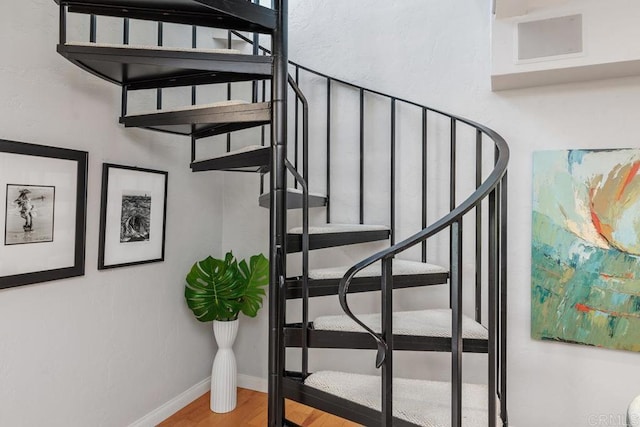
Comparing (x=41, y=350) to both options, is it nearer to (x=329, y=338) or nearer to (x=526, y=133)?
(x=329, y=338)

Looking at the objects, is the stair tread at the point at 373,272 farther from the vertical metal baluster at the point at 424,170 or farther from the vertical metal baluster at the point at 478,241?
the vertical metal baluster at the point at 424,170

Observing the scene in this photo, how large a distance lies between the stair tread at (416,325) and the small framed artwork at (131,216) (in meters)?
1.29

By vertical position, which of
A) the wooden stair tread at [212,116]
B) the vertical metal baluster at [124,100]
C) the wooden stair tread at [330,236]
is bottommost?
the wooden stair tread at [330,236]

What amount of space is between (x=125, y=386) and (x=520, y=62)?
295 cm

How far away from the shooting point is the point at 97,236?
209 centimetres

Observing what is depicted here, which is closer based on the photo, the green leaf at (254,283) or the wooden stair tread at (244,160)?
the wooden stair tread at (244,160)

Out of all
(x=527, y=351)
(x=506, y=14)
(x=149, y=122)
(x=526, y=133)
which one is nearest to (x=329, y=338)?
(x=527, y=351)

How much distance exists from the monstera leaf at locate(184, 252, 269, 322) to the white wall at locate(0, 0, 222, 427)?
171 mm

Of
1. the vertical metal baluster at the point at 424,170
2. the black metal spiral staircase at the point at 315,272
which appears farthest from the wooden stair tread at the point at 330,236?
the vertical metal baluster at the point at 424,170

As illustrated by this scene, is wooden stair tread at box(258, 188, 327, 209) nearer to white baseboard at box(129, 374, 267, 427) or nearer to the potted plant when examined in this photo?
the potted plant

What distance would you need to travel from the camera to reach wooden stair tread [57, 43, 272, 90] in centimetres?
166

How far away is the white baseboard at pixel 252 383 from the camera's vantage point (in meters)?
2.89

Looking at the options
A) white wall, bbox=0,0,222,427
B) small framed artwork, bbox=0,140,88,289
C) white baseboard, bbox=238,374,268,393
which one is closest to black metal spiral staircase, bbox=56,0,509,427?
white wall, bbox=0,0,222,427

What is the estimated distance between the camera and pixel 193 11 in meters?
1.62
